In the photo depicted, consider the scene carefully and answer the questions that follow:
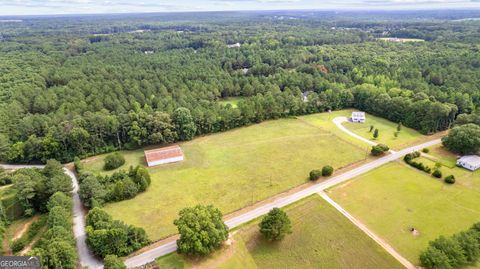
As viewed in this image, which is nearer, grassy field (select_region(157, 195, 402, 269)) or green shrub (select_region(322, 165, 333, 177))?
grassy field (select_region(157, 195, 402, 269))

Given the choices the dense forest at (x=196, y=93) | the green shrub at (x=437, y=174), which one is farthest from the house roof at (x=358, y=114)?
the green shrub at (x=437, y=174)

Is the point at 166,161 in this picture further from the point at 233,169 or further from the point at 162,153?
the point at 233,169

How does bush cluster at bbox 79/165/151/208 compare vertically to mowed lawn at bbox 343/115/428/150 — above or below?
above

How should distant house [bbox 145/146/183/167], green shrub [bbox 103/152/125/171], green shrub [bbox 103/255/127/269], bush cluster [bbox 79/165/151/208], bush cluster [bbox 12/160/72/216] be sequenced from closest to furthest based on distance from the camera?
green shrub [bbox 103/255/127/269], bush cluster [bbox 12/160/72/216], bush cluster [bbox 79/165/151/208], green shrub [bbox 103/152/125/171], distant house [bbox 145/146/183/167]

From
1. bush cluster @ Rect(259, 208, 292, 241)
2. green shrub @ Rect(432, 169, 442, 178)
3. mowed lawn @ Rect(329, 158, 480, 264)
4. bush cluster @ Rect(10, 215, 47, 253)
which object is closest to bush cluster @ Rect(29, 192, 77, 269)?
bush cluster @ Rect(10, 215, 47, 253)

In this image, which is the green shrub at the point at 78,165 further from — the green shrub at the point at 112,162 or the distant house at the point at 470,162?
the distant house at the point at 470,162

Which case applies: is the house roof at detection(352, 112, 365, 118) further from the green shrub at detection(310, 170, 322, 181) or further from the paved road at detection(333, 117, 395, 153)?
the green shrub at detection(310, 170, 322, 181)

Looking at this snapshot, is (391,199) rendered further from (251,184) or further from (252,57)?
(252,57)
